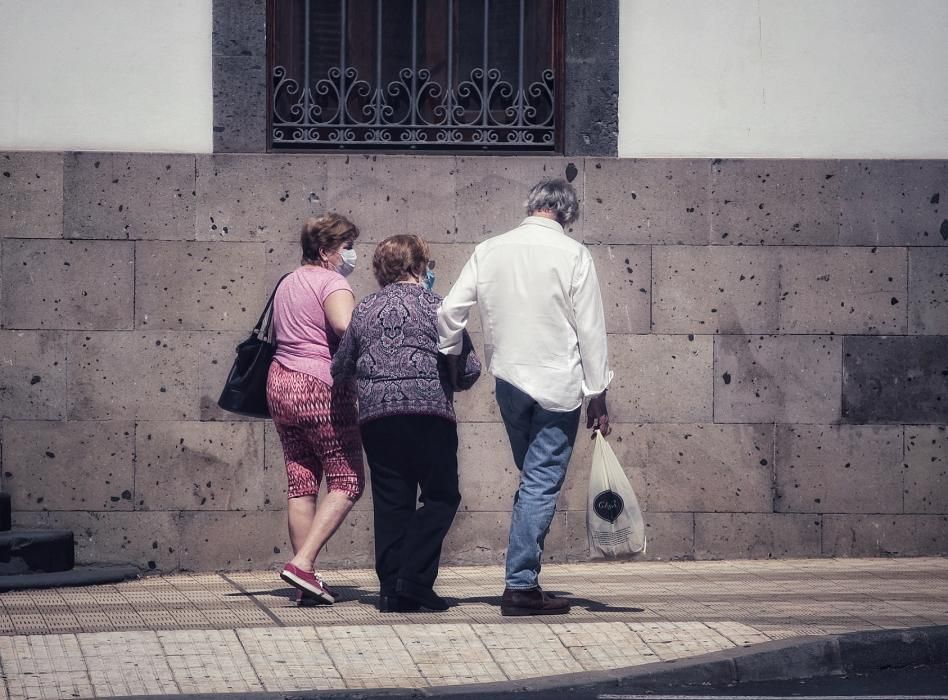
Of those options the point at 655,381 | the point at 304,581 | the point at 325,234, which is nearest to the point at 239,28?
the point at 325,234

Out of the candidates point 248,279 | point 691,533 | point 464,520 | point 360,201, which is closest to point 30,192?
point 248,279

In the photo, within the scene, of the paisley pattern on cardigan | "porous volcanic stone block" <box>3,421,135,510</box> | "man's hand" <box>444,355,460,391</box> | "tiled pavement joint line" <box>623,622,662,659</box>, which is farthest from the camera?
"porous volcanic stone block" <box>3,421,135,510</box>

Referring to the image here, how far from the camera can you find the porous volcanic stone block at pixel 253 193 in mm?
8422

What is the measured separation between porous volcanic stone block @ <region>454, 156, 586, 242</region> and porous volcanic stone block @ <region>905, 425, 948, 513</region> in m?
2.26

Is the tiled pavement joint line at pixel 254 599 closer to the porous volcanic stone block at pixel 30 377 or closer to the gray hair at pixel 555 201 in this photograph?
the porous volcanic stone block at pixel 30 377

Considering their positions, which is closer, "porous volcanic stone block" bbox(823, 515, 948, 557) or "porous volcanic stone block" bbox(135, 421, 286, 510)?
"porous volcanic stone block" bbox(135, 421, 286, 510)

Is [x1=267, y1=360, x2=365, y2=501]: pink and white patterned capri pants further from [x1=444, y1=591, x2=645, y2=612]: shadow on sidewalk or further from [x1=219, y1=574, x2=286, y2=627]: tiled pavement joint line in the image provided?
[x1=444, y1=591, x2=645, y2=612]: shadow on sidewalk

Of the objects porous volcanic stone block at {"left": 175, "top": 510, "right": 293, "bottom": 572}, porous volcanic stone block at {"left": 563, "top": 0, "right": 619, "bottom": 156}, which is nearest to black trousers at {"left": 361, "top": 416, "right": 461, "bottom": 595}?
porous volcanic stone block at {"left": 175, "top": 510, "right": 293, "bottom": 572}

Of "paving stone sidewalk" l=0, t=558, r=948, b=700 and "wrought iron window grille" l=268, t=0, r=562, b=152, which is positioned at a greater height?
"wrought iron window grille" l=268, t=0, r=562, b=152

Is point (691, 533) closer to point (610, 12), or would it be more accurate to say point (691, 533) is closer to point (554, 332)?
point (554, 332)

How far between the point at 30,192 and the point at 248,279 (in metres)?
1.28

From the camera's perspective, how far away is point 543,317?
6.69 metres

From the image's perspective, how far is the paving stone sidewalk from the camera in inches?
220

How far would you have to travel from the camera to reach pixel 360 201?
27.8 ft
